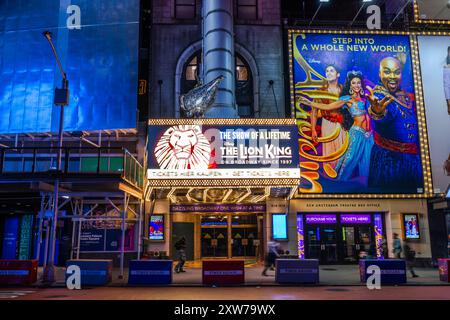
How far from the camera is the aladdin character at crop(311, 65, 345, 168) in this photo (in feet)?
85.3

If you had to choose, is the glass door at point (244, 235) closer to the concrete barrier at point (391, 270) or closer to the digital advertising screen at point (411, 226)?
the digital advertising screen at point (411, 226)

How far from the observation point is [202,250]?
2722 cm

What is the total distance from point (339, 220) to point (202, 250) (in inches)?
357

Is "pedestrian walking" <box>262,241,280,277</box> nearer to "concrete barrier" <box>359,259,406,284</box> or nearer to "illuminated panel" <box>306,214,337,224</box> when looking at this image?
"concrete barrier" <box>359,259,406,284</box>

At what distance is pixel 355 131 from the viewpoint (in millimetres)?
26188

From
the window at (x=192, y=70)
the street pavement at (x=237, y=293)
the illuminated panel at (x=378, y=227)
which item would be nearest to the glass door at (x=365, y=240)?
the illuminated panel at (x=378, y=227)

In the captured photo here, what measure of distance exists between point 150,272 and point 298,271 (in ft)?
20.1

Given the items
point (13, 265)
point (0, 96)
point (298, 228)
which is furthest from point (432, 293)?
point (0, 96)

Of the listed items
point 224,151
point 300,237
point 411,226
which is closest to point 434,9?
point 411,226

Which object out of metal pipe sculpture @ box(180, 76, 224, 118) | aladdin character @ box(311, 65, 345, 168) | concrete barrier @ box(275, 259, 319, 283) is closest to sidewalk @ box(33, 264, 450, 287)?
concrete barrier @ box(275, 259, 319, 283)

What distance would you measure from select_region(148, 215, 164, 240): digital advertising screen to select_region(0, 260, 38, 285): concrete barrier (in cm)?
833

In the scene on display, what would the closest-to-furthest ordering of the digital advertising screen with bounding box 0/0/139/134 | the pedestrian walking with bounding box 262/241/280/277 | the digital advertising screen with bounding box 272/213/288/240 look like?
the pedestrian walking with bounding box 262/241/280/277, the digital advertising screen with bounding box 272/213/288/240, the digital advertising screen with bounding box 0/0/139/134

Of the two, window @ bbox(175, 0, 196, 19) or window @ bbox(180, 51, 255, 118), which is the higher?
window @ bbox(175, 0, 196, 19)

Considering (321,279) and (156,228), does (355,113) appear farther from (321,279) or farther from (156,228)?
(156,228)
